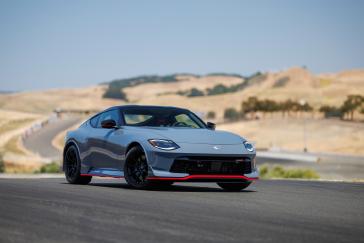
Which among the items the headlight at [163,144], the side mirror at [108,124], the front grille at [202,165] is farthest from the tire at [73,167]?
the front grille at [202,165]

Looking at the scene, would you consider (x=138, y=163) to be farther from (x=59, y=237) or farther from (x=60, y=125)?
(x=60, y=125)

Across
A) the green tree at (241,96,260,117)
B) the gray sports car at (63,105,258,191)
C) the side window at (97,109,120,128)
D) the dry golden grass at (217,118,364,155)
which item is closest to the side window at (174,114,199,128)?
the gray sports car at (63,105,258,191)

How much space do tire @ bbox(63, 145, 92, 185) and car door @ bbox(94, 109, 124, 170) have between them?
626mm

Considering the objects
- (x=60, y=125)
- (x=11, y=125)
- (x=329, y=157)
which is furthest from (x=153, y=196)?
(x=11, y=125)

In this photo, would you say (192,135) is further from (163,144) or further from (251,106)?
(251,106)

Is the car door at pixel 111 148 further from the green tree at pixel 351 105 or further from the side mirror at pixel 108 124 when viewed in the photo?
the green tree at pixel 351 105

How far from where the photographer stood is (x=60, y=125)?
122m

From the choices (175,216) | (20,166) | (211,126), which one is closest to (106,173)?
(211,126)

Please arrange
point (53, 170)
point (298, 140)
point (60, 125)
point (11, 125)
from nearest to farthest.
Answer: point (53, 170) → point (298, 140) → point (60, 125) → point (11, 125)

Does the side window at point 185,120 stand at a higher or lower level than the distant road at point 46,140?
higher

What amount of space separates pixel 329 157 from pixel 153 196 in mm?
60699

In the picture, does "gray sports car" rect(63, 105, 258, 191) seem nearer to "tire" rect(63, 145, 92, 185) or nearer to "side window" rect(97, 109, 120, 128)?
"side window" rect(97, 109, 120, 128)

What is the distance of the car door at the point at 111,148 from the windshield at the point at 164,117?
0.25 m

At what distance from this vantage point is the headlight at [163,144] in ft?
40.7
